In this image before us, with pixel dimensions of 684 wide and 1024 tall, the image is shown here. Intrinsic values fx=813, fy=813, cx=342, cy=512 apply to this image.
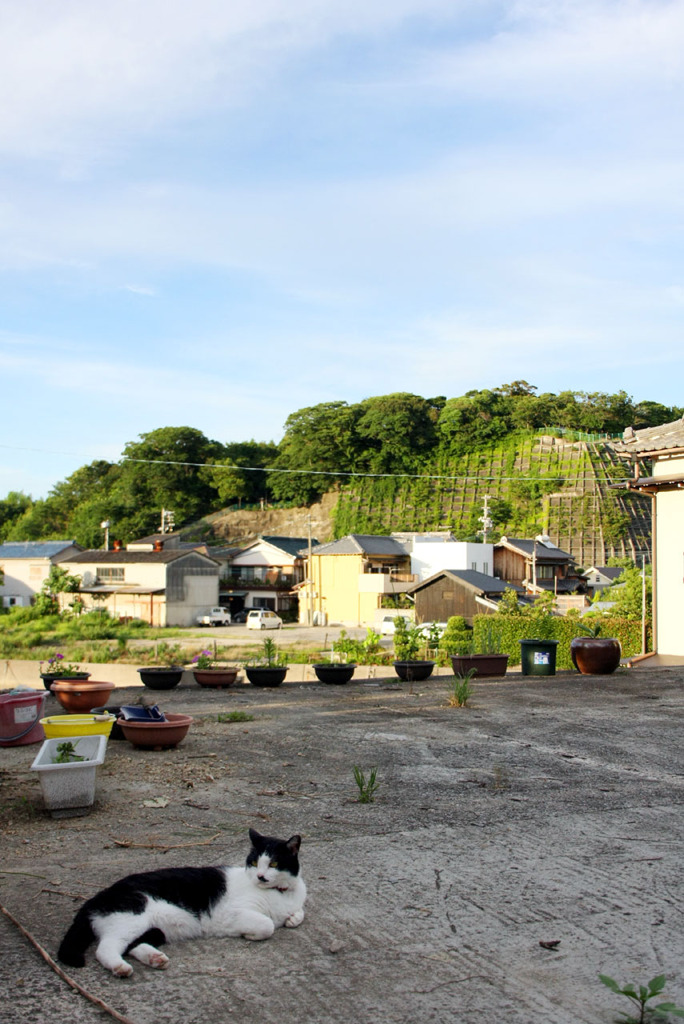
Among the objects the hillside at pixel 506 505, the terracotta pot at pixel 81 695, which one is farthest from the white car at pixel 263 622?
the terracotta pot at pixel 81 695

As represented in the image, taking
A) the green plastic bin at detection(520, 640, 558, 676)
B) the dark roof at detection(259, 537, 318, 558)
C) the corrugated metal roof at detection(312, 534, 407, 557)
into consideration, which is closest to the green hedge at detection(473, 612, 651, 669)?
the green plastic bin at detection(520, 640, 558, 676)

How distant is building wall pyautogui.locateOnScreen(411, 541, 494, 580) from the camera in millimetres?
40688

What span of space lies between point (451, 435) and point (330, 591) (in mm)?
23539

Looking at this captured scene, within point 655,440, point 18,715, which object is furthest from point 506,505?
point 18,715

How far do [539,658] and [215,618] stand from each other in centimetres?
3227

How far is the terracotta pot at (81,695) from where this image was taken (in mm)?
9062

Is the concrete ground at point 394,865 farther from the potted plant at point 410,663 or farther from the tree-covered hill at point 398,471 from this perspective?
the tree-covered hill at point 398,471

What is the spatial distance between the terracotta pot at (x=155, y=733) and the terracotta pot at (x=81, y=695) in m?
2.51

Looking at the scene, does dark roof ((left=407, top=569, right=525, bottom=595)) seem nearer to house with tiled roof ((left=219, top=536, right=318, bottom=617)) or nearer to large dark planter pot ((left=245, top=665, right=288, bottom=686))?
house with tiled roof ((left=219, top=536, right=318, bottom=617))

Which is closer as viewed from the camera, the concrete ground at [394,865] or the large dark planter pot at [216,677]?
the concrete ground at [394,865]

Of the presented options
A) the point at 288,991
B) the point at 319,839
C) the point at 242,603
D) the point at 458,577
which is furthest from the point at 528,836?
the point at 242,603

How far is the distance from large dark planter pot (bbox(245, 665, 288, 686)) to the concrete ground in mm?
4055

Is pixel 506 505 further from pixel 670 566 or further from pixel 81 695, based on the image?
pixel 81 695

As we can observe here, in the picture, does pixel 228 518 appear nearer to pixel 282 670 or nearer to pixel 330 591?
pixel 330 591
